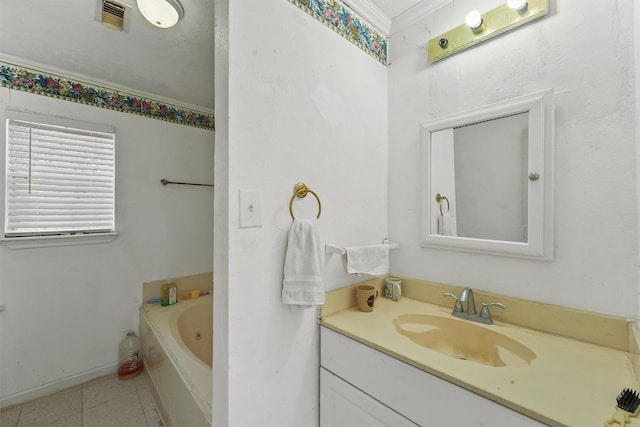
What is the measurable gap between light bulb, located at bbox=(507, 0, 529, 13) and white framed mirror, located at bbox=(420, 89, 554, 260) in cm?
36

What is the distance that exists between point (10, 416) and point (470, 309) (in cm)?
276

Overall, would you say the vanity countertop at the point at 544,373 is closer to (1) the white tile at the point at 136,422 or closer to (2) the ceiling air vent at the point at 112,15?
(1) the white tile at the point at 136,422

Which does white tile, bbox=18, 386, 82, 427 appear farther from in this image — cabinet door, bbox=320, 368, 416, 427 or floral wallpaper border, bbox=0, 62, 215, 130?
floral wallpaper border, bbox=0, 62, 215, 130

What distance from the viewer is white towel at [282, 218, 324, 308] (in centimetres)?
100

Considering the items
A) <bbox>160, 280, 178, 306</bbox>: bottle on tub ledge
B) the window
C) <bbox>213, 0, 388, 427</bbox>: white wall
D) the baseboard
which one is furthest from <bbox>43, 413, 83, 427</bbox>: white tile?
<bbox>213, 0, 388, 427</bbox>: white wall

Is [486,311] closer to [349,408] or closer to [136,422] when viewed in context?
[349,408]

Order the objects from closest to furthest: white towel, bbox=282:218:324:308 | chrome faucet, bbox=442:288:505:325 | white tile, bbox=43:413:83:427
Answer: white towel, bbox=282:218:324:308
chrome faucet, bbox=442:288:505:325
white tile, bbox=43:413:83:427

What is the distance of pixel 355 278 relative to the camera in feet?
4.44

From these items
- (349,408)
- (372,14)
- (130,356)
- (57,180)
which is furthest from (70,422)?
(372,14)

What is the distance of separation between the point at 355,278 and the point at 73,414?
200 centimetres

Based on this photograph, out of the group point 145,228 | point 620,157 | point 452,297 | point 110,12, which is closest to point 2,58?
point 110,12

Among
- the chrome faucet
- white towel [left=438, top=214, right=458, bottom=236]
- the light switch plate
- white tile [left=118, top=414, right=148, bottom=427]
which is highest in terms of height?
the light switch plate

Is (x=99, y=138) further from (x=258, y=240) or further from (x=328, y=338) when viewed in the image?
(x=328, y=338)

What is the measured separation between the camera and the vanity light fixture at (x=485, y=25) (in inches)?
41.2
